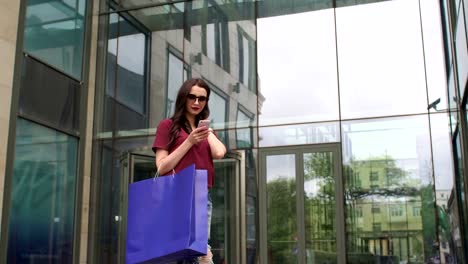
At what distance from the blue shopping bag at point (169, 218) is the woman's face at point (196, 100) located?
1.07 feet

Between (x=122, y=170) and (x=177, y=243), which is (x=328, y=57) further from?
(x=177, y=243)

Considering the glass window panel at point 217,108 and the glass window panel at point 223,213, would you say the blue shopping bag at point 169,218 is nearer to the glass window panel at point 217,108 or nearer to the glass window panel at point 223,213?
the glass window panel at point 223,213

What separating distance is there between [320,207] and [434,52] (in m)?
3.49

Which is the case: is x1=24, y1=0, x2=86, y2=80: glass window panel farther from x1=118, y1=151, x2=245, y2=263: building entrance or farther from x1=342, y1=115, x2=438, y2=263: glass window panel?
x1=342, y1=115, x2=438, y2=263: glass window panel

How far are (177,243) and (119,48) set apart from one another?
35.8ft

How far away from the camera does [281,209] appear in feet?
35.2

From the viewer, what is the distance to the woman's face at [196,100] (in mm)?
2211

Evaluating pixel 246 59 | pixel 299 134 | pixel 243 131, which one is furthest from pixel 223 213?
pixel 246 59

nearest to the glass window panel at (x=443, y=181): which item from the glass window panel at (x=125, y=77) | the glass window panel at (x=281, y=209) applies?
the glass window panel at (x=281, y=209)

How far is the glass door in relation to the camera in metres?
10.4

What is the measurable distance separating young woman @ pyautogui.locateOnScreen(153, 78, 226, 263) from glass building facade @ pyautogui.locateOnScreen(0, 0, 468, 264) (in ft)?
25.0

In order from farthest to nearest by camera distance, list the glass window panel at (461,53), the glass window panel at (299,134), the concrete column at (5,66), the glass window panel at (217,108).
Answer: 1. the glass window panel at (217,108)
2. the glass window panel at (299,134)
3. the concrete column at (5,66)
4. the glass window panel at (461,53)

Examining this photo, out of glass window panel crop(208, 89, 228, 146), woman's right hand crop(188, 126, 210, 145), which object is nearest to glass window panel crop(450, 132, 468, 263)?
glass window panel crop(208, 89, 228, 146)

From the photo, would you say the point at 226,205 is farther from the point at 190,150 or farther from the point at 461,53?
the point at 190,150
